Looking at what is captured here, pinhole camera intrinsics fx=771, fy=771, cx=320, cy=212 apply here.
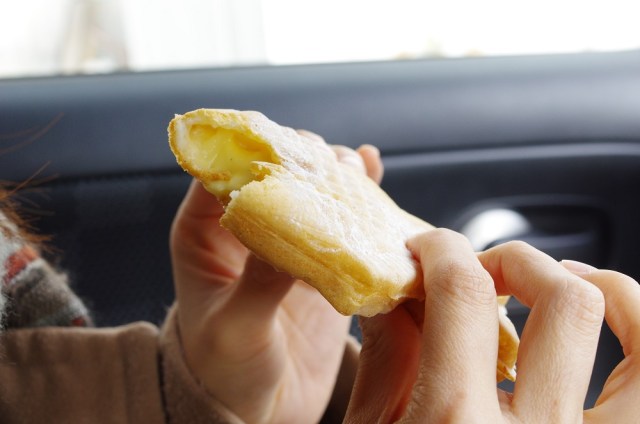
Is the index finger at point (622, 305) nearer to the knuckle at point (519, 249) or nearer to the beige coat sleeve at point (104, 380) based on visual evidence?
the knuckle at point (519, 249)

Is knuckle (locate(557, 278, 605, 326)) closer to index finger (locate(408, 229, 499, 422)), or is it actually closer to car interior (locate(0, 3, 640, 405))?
index finger (locate(408, 229, 499, 422))

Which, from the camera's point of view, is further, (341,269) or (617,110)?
(617,110)

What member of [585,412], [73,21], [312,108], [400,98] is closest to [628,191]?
[400,98]

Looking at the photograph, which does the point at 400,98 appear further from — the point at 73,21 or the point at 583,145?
the point at 73,21

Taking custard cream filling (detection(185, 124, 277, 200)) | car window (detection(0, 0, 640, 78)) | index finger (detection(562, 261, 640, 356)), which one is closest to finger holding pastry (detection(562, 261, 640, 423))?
index finger (detection(562, 261, 640, 356))

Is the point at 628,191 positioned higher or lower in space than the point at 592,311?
lower

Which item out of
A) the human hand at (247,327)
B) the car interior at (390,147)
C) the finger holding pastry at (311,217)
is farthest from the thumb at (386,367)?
the car interior at (390,147)
